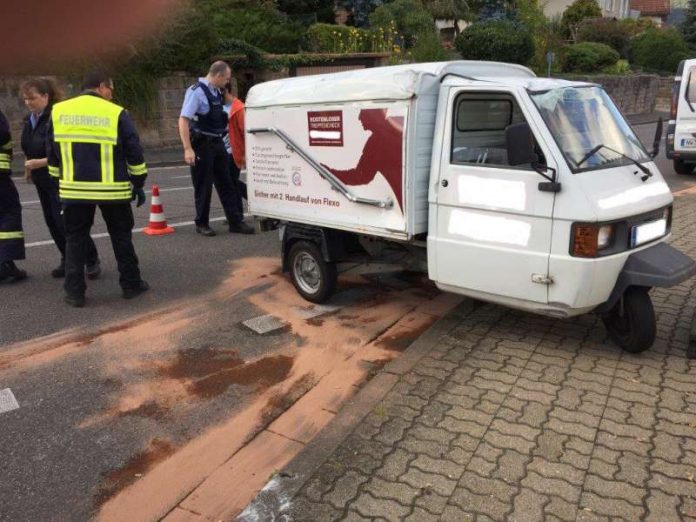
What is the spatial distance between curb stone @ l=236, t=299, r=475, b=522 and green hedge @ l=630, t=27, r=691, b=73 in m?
34.5

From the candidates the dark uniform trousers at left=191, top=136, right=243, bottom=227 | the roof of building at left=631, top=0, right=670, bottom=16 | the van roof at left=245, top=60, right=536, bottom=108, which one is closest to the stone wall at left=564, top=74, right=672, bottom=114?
the dark uniform trousers at left=191, top=136, right=243, bottom=227

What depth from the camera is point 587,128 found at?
4293 millimetres

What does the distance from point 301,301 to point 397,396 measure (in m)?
2.11

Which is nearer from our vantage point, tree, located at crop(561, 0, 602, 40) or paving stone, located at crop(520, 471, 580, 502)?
paving stone, located at crop(520, 471, 580, 502)

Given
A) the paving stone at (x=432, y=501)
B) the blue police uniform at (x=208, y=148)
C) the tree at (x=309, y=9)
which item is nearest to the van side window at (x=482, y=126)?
the paving stone at (x=432, y=501)

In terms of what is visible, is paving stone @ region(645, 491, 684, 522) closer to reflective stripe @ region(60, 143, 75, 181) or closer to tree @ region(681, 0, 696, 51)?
reflective stripe @ region(60, 143, 75, 181)

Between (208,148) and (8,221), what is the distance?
2488mm

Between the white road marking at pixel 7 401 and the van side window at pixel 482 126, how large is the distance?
10.6 feet

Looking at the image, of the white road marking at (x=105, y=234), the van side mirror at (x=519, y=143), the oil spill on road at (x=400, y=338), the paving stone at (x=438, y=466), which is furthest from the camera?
the white road marking at (x=105, y=234)

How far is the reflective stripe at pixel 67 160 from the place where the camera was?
519cm

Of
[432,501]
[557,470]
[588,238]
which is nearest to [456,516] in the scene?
[432,501]

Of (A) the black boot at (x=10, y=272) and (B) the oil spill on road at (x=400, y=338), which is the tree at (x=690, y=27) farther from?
(A) the black boot at (x=10, y=272)

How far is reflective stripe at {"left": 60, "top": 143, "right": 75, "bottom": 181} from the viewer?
17.0 ft

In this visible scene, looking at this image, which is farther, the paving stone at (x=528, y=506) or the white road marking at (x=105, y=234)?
the white road marking at (x=105, y=234)
